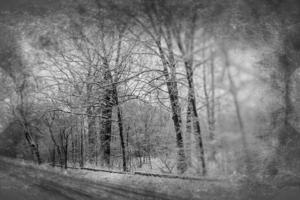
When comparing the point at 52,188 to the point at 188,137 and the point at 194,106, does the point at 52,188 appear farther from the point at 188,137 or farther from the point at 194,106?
the point at 194,106

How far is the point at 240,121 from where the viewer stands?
1897 mm

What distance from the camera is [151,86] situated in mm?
2160

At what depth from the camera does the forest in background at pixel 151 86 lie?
1981 millimetres

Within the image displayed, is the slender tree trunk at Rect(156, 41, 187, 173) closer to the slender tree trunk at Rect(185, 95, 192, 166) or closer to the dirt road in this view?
the slender tree trunk at Rect(185, 95, 192, 166)

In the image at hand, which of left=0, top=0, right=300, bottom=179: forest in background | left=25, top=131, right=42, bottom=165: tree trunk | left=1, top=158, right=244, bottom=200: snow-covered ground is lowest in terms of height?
left=1, top=158, right=244, bottom=200: snow-covered ground

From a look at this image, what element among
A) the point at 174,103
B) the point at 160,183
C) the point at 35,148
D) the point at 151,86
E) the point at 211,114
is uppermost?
the point at 151,86

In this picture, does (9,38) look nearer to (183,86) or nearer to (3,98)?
(3,98)

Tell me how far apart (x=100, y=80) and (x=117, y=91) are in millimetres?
181

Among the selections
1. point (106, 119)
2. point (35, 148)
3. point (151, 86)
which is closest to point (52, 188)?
point (35, 148)

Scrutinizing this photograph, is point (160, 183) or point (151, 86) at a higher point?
point (151, 86)

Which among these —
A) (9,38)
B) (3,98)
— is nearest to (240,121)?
(3,98)

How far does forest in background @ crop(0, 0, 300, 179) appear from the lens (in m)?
1.98

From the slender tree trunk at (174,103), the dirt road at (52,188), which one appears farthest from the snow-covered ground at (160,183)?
the slender tree trunk at (174,103)

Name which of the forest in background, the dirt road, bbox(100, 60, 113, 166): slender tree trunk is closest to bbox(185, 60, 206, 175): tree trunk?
the forest in background
